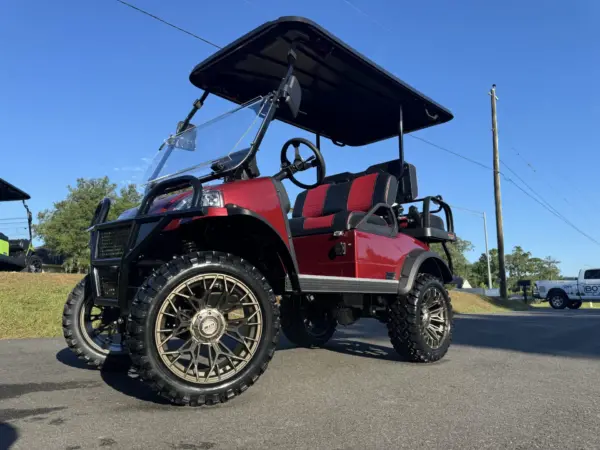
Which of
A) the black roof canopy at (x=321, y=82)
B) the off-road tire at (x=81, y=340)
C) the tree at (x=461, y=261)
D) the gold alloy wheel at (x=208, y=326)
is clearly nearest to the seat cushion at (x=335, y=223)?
the black roof canopy at (x=321, y=82)

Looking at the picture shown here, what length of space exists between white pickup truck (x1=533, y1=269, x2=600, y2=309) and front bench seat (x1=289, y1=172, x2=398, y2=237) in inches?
832

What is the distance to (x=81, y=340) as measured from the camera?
12.4 feet

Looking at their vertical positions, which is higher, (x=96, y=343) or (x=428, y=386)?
(x=96, y=343)

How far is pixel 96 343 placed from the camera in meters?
3.86

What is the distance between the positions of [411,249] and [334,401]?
227 centimetres

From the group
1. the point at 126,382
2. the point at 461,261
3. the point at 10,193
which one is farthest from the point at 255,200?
the point at 461,261

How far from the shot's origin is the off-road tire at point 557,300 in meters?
22.8

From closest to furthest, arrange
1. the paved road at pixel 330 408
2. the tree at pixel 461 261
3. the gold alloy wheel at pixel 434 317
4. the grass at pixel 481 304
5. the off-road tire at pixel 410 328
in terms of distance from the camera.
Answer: the paved road at pixel 330 408
the off-road tire at pixel 410 328
the gold alloy wheel at pixel 434 317
the grass at pixel 481 304
the tree at pixel 461 261

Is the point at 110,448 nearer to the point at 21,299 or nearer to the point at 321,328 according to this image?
the point at 321,328

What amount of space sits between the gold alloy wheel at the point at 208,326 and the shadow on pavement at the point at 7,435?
31.1 inches

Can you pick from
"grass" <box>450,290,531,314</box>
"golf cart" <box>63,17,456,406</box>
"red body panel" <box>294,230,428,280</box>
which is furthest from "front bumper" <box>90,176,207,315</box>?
"grass" <box>450,290,531,314</box>

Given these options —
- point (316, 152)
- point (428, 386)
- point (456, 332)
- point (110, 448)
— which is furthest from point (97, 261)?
point (456, 332)

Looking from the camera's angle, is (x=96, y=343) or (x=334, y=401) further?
(x=96, y=343)

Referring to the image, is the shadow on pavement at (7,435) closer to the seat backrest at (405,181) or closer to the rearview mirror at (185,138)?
the rearview mirror at (185,138)
